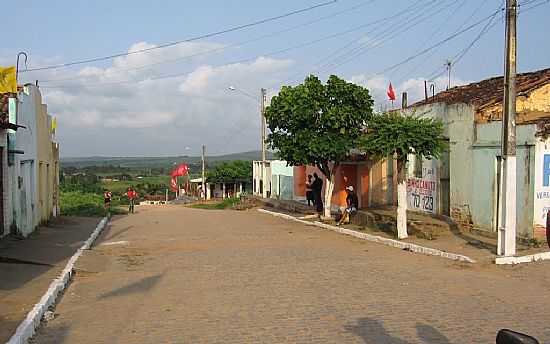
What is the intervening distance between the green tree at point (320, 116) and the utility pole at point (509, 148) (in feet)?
31.0

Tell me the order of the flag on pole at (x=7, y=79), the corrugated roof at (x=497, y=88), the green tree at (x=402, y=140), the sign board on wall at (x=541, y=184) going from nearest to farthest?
the sign board on wall at (x=541, y=184)
the flag on pole at (x=7, y=79)
the green tree at (x=402, y=140)
the corrugated roof at (x=497, y=88)

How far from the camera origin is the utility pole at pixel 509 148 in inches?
508

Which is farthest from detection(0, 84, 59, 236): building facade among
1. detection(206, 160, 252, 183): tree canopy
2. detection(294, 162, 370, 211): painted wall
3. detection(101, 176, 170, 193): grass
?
detection(101, 176, 170, 193): grass

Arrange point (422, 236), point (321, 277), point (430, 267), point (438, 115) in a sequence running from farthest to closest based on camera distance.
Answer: point (438, 115), point (422, 236), point (430, 267), point (321, 277)

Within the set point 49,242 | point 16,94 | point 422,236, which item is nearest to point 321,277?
point 422,236

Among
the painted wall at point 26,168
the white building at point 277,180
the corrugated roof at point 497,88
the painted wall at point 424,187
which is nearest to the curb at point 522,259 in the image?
the corrugated roof at point 497,88

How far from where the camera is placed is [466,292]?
9812 mm

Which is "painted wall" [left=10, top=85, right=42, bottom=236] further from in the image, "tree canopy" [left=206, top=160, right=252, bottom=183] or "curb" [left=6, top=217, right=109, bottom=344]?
"tree canopy" [left=206, top=160, right=252, bottom=183]

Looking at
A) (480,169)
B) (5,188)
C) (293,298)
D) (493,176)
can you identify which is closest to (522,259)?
(493,176)

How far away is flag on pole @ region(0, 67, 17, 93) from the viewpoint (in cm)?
1550

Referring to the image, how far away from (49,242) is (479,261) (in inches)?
434

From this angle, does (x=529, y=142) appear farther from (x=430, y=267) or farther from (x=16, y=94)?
(x=16, y=94)

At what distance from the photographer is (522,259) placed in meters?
12.6

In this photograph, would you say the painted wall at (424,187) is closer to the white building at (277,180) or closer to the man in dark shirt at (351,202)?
the man in dark shirt at (351,202)
